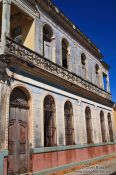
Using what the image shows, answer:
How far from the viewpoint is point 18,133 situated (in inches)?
340

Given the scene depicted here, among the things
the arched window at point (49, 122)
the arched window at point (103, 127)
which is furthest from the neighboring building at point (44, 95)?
the arched window at point (103, 127)

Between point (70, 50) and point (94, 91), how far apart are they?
3527 millimetres

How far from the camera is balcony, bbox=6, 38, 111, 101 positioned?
8.66 metres

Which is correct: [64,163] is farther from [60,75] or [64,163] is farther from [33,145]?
[60,75]

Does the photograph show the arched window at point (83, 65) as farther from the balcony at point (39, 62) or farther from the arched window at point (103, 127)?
the arched window at point (103, 127)

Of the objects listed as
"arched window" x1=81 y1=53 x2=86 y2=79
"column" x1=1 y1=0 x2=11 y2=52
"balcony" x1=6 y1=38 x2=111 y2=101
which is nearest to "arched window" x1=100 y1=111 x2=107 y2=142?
"balcony" x1=6 y1=38 x2=111 y2=101

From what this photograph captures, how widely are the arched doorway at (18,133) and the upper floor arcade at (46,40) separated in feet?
5.42

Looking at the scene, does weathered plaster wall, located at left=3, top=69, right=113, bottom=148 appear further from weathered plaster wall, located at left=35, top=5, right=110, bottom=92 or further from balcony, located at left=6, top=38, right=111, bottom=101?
weathered plaster wall, located at left=35, top=5, right=110, bottom=92

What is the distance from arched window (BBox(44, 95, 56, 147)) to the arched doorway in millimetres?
1292

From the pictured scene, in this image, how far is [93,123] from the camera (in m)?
14.9

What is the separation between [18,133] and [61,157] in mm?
2841

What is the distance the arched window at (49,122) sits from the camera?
10165 millimetres

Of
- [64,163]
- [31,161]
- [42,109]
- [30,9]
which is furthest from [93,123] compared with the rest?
[30,9]

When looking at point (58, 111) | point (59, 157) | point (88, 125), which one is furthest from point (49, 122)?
point (88, 125)
